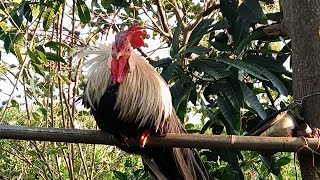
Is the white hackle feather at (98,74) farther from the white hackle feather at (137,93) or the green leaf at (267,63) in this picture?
the green leaf at (267,63)

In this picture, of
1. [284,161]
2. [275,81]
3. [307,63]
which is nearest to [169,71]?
[275,81]

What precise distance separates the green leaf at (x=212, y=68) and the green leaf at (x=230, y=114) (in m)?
0.13

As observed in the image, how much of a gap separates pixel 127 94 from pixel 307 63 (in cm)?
53

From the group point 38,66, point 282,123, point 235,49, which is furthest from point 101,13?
point 282,123

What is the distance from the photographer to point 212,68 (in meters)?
1.71

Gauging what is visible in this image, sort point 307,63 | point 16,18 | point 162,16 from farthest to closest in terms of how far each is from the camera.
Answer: point 162,16, point 16,18, point 307,63

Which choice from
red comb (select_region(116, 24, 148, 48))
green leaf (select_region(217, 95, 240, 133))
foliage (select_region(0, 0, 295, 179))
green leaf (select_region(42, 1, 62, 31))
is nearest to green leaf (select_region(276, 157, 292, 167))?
foliage (select_region(0, 0, 295, 179))

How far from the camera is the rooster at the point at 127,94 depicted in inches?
61.7

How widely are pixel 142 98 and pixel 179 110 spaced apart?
353 mm

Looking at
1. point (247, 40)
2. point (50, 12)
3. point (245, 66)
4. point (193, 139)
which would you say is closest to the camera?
point (193, 139)

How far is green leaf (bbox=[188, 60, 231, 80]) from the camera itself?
168 centimetres

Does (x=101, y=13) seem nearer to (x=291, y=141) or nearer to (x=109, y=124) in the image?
(x=109, y=124)

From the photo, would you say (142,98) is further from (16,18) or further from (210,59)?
(16,18)

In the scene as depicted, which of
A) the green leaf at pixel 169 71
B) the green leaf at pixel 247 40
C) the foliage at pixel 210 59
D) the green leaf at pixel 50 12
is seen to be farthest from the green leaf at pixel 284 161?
the green leaf at pixel 50 12
